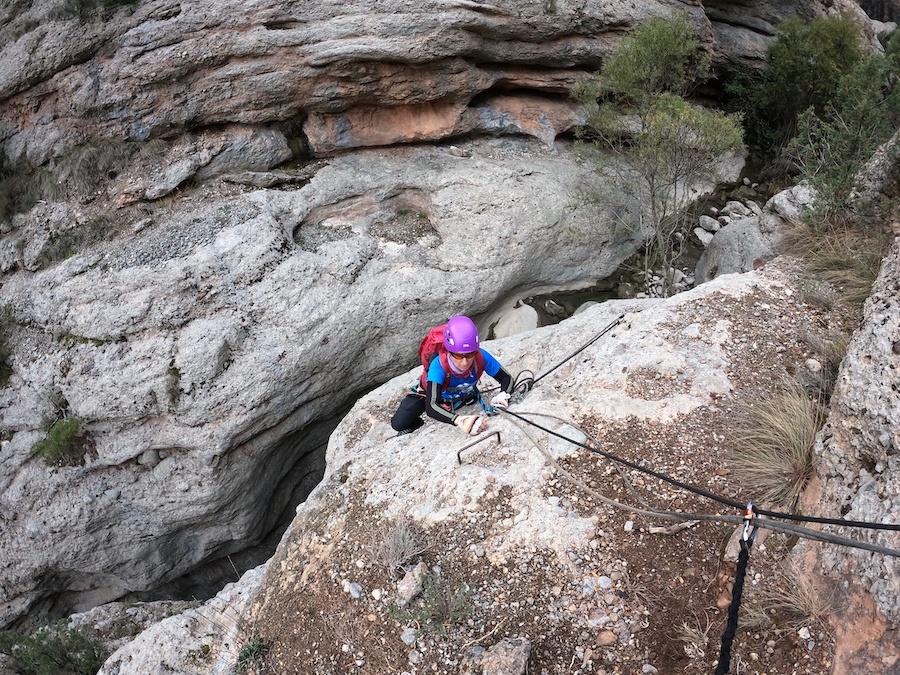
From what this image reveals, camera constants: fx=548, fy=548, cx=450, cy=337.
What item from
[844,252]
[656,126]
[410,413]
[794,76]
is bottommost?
[410,413]

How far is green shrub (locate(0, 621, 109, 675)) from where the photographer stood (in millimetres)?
6598

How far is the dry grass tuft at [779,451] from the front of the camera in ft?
12.5

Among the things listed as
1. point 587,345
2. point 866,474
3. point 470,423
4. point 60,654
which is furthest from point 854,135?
point 60,654

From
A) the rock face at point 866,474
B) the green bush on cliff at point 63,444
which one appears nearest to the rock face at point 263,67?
the green bush on cliff at point 63,444

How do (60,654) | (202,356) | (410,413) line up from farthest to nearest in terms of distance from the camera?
(202,356), (60,654), (410,413)

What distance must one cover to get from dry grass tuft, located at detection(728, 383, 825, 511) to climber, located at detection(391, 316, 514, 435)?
6.96ft

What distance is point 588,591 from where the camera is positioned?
367 centimetres

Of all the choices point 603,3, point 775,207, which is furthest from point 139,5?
point 775,207

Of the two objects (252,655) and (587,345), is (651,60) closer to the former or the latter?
(587,345)

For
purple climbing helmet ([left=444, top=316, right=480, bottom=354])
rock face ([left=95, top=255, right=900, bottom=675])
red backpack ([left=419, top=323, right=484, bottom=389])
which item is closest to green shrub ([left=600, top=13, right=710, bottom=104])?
rock face ([left=95, top=255, right=900, bottom=675])

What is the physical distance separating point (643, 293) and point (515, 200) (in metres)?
3.19

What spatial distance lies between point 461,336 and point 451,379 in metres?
0.72

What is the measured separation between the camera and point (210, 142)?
10.4m

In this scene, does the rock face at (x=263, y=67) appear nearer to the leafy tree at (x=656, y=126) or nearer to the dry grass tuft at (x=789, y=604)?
the leafy tree at (x=656, y=126)
